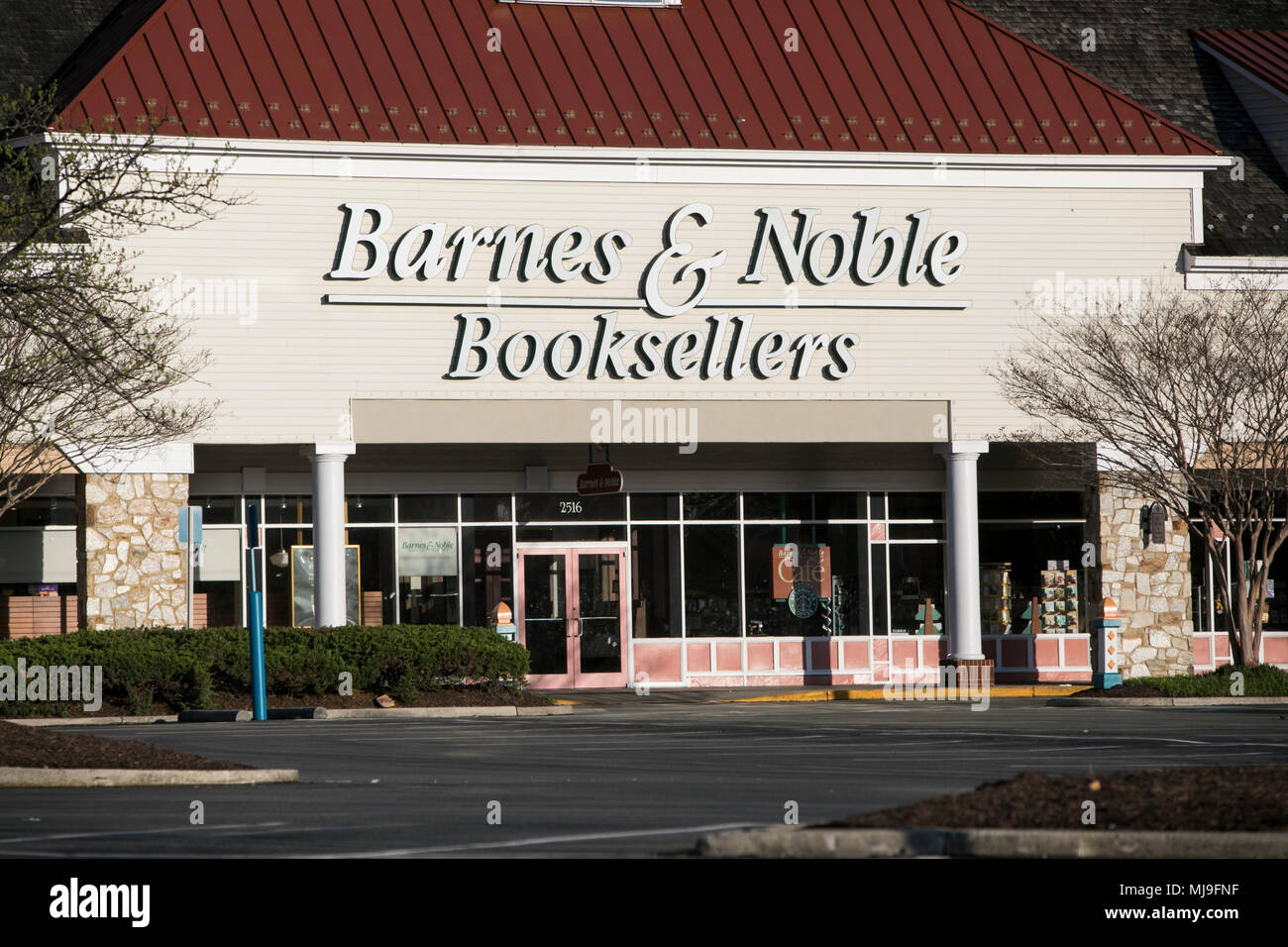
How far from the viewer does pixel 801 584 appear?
1214 inches

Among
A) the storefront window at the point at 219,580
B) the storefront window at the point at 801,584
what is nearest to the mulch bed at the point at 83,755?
the storefront window at the point at 219,580

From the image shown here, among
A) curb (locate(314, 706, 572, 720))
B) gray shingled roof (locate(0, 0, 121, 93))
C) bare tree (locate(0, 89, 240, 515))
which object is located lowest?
curb (locate(314, 706, 572, 720))

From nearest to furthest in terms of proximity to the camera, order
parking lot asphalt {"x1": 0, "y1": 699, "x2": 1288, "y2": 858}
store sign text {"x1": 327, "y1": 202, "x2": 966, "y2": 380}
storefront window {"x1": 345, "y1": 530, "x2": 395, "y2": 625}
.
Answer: parking lot asphalt {"x1": 0, "y1": 699, "x2": 1288, "y2": 858} → store sign text {"x1": 327, "y1": 202, "x2": 966, "y2": 380} → storefront window {"x1": 345, "y1": 530, "x2": 395, "y2": 625}

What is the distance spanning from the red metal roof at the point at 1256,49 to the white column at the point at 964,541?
898 cm

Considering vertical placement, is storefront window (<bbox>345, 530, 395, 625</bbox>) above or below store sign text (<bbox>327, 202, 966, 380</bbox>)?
Result: below

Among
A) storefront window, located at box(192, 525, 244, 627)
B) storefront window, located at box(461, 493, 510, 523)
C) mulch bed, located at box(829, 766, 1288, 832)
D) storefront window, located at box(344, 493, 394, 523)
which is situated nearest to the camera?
mulch bed, located at box(829, 766, 1288, 832)

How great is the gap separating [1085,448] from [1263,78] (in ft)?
27.6

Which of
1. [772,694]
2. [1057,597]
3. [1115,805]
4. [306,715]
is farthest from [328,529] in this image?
[1115,805]

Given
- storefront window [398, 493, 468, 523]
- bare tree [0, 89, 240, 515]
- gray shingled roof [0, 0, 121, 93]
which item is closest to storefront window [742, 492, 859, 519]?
storefront window [398, 493, 468, 523]

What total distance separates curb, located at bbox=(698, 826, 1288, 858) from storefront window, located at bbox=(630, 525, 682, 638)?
21.4 metres

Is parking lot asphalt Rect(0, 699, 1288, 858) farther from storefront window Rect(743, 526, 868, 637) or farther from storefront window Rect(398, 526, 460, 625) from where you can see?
storefront window Rect(743, 526, 868, 637)

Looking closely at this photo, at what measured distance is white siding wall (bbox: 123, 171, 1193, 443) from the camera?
84.3ft

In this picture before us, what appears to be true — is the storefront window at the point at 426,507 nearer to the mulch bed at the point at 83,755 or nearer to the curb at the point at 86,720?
the curb at the point at 86,720

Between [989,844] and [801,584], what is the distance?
22022mm
